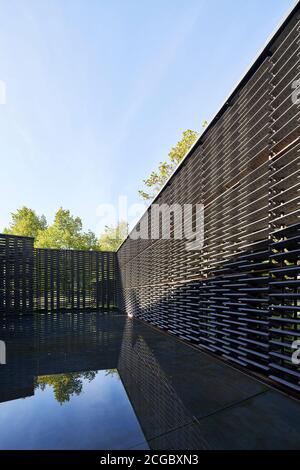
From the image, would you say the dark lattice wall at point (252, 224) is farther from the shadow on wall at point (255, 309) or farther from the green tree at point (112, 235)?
the green tree at point (112, 235)

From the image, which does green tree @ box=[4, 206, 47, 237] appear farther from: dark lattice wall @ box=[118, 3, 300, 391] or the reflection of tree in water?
the reflection of tree in water

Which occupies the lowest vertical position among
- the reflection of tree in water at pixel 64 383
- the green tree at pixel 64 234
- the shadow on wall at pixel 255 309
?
the reflection of tree in water at pixel 64 383

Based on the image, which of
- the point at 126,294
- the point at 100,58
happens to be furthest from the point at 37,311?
the point at 100,58

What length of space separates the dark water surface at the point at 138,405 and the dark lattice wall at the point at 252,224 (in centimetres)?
44

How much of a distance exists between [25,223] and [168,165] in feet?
48.5

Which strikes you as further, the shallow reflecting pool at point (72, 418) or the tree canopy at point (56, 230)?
the tree canopy at point (56, 230)

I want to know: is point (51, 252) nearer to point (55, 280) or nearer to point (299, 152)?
point (55, 280)

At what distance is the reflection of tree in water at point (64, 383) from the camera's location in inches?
99.1

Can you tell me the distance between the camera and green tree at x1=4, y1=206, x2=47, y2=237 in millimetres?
22980

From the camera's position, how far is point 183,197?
5.28 m

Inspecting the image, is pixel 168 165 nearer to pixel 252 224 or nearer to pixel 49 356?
pixel 252 224

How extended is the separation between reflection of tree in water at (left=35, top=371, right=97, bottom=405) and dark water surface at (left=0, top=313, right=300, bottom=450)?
11 mm

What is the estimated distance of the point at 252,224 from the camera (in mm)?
3000

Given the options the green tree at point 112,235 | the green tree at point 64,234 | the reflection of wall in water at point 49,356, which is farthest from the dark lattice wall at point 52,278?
the green tree at point 112,235
